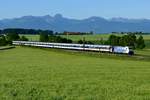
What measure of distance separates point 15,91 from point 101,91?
11.3 feet

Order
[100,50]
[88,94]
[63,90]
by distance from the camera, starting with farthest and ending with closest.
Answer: [100,50] → [63,90] → [88,94]

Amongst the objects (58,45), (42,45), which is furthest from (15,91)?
(42,45)

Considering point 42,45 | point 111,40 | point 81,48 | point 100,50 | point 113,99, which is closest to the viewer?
point 113,99

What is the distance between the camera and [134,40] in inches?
6156

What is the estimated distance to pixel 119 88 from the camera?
19.9 metres

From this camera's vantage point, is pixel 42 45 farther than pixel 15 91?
Yes

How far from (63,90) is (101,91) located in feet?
5.25

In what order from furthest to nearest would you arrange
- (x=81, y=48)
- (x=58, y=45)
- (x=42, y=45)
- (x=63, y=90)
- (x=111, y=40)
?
(x=111, y=40)
(x=42, y=45)
(x=58, y=45)
(x=81, y=48)
(x=63, y=90)

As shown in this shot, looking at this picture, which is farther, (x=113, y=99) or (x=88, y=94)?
(x=88, y=94)

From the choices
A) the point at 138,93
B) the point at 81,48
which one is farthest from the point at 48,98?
the point at 81,48

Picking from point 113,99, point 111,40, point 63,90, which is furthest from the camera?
point 111,40

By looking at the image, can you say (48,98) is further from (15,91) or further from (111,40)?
(111,40)

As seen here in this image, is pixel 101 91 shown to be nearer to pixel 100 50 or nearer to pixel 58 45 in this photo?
pixel 100 50

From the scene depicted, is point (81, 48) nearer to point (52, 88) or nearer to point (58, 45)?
point (58, 45)
